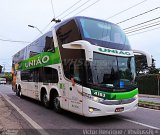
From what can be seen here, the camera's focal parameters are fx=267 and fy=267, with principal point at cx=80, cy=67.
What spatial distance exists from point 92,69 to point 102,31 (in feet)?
5.96

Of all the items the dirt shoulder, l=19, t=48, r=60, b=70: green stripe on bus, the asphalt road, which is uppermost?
l=19, t=48, r=60, b=70: green stripe on bus

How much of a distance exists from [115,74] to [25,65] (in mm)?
9475

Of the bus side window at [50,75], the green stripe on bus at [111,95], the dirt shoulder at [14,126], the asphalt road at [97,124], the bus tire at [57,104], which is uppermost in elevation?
the bus side window at [50,75]

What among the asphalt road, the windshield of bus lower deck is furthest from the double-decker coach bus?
the asphalt road

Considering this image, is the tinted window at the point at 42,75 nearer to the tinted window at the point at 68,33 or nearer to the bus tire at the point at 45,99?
the bus tire at the point at 45,99

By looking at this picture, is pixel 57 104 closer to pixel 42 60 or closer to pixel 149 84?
pixel 42 60

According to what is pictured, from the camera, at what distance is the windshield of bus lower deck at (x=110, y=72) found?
8.91 m

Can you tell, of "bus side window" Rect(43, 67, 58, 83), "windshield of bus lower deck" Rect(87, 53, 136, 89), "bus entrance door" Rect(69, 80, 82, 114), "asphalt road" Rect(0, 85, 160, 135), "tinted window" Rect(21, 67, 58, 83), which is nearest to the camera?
"asphalt road" Rect(0, 85, 160, 135)

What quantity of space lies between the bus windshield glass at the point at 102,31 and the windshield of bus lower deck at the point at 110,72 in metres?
0.79

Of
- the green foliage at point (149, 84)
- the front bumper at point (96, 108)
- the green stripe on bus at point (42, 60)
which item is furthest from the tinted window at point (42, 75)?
the green foliage at point (149, 84)

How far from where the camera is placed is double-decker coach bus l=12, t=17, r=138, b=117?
8.80 metres

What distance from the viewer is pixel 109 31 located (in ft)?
33.4

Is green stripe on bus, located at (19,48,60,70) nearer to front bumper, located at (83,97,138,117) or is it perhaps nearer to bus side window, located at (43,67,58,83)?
bus side window, located at (43,67,58,83)

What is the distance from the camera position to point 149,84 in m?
29.9
